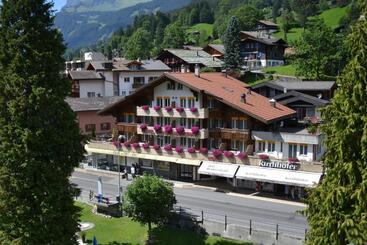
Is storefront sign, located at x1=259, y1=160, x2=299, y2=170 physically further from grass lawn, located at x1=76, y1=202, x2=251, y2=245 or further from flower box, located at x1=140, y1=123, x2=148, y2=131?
flower box, located at x1=140, y1=123, x2=148, y2=131

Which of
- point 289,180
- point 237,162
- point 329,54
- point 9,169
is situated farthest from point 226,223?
point 329,54

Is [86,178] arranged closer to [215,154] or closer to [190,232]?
[215,154]

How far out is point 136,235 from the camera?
132 ft

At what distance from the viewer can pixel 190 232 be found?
40562 mm

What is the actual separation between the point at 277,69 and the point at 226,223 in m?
89.8

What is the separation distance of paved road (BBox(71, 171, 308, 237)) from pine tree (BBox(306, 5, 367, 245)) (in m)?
19.6

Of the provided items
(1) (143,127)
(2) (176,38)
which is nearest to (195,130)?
(1) (143,127)

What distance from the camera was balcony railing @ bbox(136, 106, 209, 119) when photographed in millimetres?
56406

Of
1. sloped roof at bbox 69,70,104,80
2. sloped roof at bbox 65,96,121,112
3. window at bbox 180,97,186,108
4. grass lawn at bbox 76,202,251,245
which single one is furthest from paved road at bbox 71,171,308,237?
sloped roof at bbox 69,70,104,80

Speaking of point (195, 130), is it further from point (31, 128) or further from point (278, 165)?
point (31, 128)

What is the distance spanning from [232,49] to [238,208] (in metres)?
78.8

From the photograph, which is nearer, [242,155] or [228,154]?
[242,155]

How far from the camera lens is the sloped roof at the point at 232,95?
53.8 metres

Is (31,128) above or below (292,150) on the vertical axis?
above
